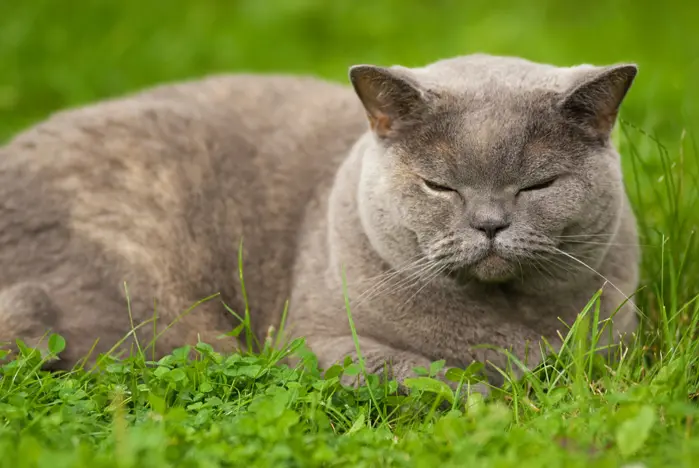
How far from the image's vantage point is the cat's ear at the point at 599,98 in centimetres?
241

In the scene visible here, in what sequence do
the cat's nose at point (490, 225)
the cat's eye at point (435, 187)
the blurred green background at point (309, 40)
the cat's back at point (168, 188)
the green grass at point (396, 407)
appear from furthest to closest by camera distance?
the blurred green background at point (309, 40), the cat's back at point (168, 188), the cat's eye at point (435, 187), the cat's nose at point (490, 225), the green grass at point (396, 407)

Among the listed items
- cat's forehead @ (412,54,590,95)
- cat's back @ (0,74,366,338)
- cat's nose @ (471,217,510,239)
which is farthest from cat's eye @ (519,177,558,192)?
cat's back @ (0,74,366,338)

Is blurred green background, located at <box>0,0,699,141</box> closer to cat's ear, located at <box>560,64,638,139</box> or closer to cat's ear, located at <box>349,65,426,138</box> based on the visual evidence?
cat's ear, located at <box>560,64,638,139</box>

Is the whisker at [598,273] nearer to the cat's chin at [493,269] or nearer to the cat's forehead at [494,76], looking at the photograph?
the cat's chin at [493,269]

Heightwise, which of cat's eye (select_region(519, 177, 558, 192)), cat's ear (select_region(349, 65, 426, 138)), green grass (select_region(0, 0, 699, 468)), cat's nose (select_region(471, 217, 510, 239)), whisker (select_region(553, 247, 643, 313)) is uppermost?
cat's ear (select_region(349, 65, 426, 138))

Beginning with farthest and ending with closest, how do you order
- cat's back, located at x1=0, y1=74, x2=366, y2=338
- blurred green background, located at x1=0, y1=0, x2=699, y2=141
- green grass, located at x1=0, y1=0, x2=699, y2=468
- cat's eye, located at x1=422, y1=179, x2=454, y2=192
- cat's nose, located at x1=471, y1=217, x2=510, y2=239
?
blurred green background, located at x1=0, y1=0, x2=699, y2=141 < cat's back, located at x1=0, y1=74, x2=366, y2=338 < cat's eye, located at x1=422, y1=179, x2=454, y2=192 < cat's nose, located at x1=471, y1=217, x2=510, y2=239 < green grass, located at x1=0, y1=0, x2=699, y2=468

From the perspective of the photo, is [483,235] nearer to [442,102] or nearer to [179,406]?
[442,102]

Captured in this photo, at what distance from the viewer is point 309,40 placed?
243 inches

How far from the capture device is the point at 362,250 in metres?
2.80

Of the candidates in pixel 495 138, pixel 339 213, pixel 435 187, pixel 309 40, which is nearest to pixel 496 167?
pixel 495 138

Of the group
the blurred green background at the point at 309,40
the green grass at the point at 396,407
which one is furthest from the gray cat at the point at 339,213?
the blurred green background at the point at 309,40

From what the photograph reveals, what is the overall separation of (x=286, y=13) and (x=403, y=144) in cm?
387

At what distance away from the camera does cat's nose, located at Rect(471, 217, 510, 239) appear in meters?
2.38

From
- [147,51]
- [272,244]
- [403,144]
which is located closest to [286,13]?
[147,51]
